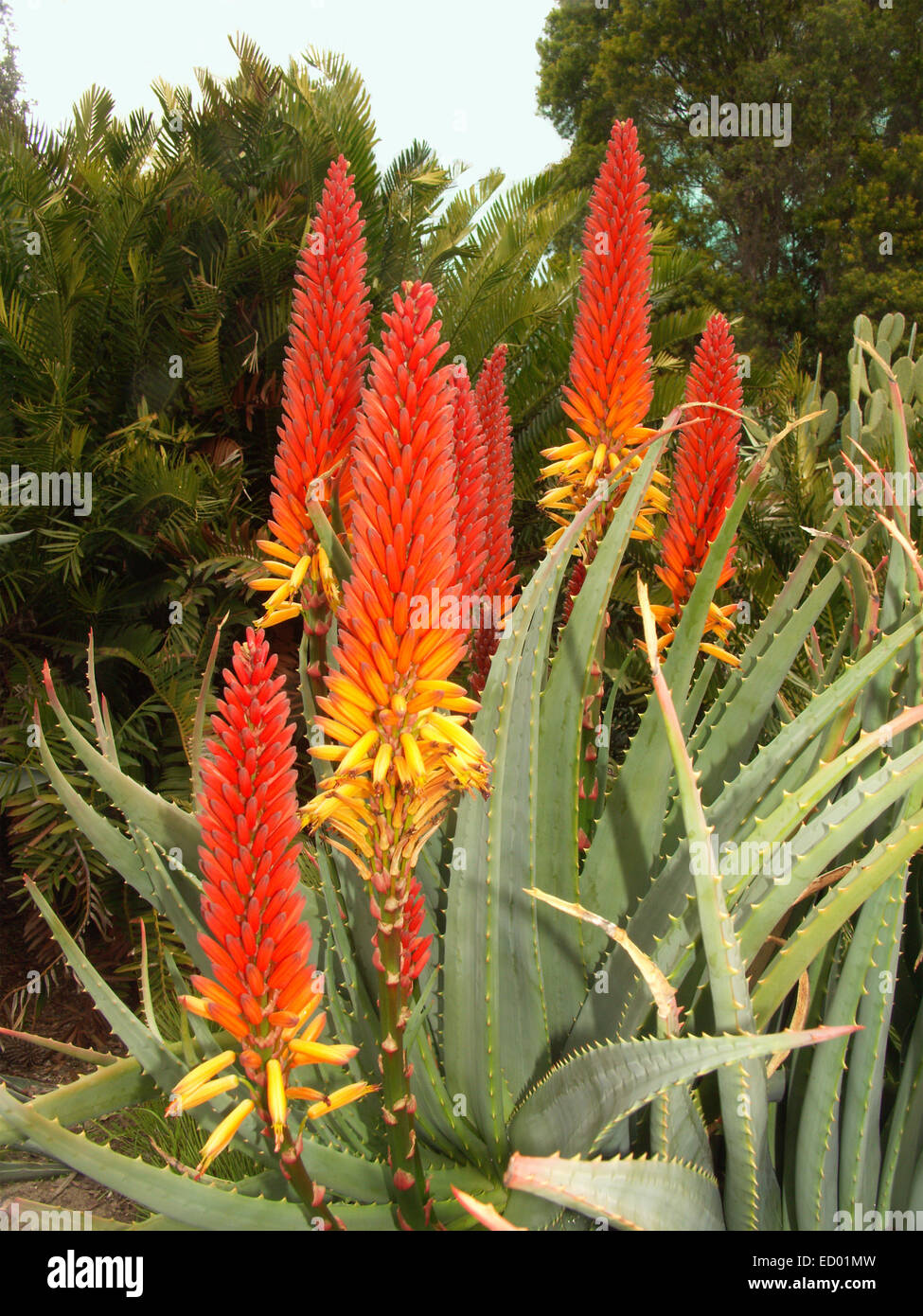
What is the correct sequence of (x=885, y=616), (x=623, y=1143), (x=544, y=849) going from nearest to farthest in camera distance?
(x=623, y=1143) < (x=544, y=849) < (x=885, y=616)

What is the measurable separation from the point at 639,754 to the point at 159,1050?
72 cm

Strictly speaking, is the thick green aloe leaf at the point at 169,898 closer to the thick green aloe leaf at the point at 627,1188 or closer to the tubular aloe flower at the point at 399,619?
the tubular aloe flower at the point at 399,619

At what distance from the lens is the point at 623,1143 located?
1122mm

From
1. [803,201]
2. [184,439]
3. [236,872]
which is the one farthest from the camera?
[803,201]

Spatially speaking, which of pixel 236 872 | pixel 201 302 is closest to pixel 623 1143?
pixel 236 872

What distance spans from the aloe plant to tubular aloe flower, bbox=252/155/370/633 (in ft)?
0.08

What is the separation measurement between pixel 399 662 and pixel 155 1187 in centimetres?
60

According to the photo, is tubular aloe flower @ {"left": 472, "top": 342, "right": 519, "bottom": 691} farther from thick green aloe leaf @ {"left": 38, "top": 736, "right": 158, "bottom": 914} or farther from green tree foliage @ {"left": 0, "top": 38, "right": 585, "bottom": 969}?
green tree foliage @ {"left": 0, "top": 38, "right": 585, "bottom": 969}

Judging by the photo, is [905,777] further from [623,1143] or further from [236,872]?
[236,872]

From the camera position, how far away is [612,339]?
141 cm

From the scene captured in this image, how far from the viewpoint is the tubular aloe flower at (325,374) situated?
3.80ft

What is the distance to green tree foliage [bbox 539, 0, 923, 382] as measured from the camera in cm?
1504

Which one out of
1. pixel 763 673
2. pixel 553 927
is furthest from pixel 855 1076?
pixel 763 673

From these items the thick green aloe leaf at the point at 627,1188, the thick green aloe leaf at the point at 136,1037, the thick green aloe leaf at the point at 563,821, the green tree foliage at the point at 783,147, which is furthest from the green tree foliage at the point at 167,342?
the green tree foliage at the point at 783,147
